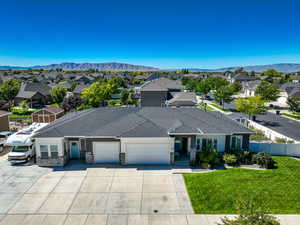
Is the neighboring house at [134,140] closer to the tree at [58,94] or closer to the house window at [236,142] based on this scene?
the house window at [236,142]

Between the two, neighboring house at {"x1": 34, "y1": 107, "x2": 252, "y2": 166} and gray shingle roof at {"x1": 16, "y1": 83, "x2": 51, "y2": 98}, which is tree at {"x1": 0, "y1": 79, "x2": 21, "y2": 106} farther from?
neighboring house at {"x1": 34, "y1": 107, "x2": 252, "y2": 166}

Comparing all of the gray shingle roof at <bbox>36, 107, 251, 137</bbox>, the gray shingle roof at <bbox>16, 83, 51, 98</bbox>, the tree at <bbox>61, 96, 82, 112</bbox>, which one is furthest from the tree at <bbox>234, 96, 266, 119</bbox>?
the gray shingle roof at <bbox>16, 83, 51, 98</bbox>

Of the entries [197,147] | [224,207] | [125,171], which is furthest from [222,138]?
[125,171]

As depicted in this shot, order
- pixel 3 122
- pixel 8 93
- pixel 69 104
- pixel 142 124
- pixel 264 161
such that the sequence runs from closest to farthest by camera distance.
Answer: pixel 264 161 → pixel 142 124 → pixel 3 122 → pixel 69 104 → pixel 8 93

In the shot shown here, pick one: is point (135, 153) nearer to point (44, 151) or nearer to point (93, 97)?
point (44, 151)

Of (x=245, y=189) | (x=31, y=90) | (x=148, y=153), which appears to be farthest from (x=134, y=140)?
(x=31, y=90)

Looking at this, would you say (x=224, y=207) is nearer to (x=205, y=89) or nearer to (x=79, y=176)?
(x=79, y=176)
